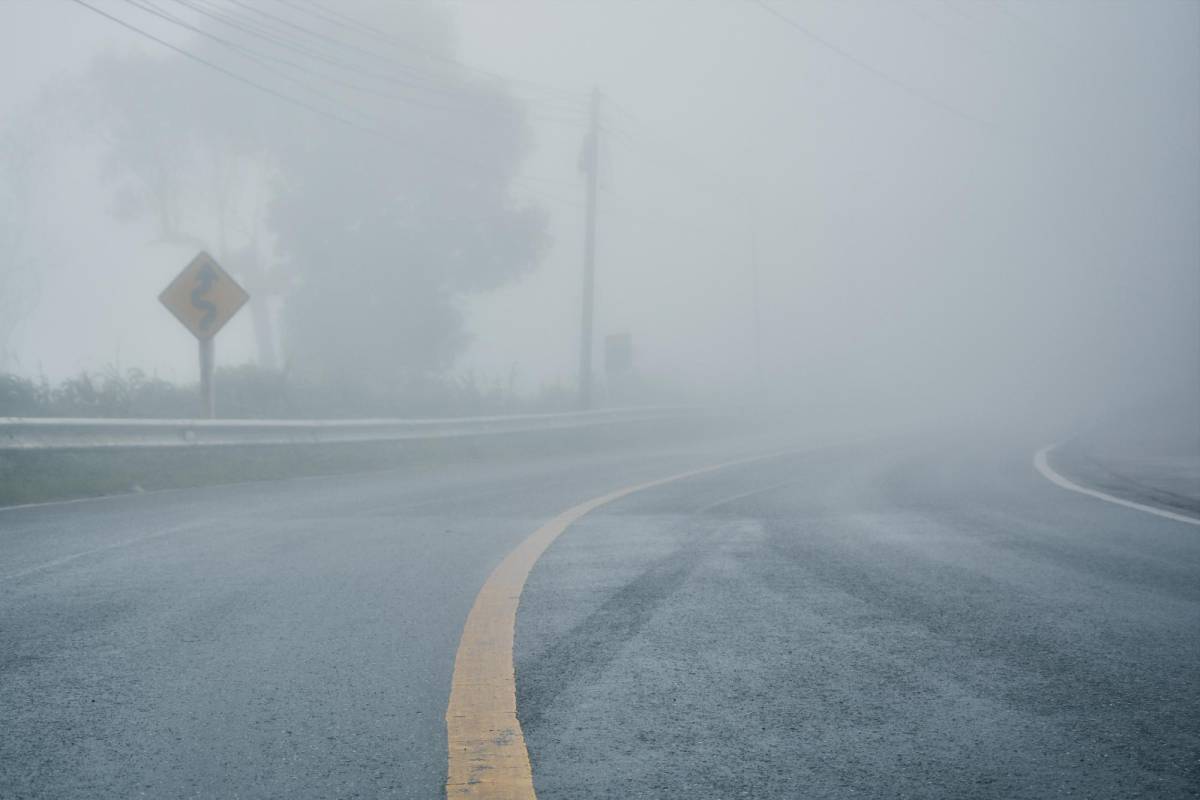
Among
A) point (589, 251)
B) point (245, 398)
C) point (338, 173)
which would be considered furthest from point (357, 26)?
point (245, 398)

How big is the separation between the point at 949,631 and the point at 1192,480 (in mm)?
9224

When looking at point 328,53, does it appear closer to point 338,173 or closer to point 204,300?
point 338,173

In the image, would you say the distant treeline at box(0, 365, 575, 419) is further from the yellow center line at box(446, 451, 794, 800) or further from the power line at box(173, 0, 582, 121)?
the yellow center line at box(446, 451, 794, 800)

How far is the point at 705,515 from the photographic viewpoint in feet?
27.5

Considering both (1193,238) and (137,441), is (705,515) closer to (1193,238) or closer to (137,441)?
(137,441)

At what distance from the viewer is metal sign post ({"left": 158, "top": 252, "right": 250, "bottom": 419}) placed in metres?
13.8

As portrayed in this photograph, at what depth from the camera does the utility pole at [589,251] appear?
2611 cm

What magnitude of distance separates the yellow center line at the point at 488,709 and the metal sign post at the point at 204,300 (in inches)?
380

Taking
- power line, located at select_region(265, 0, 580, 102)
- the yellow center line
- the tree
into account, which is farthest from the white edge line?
power line, located at select_region(265, 0, 580, 102)

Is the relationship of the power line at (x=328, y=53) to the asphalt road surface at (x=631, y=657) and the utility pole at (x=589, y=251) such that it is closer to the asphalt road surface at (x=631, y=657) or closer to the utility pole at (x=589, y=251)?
the utility pole at (x=589, y=251)

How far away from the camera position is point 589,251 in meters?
27.5

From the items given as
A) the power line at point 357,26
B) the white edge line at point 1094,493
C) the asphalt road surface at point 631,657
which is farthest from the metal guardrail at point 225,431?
the power line at point 357,26

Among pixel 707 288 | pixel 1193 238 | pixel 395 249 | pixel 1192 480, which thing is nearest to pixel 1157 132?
pixel 1193 238

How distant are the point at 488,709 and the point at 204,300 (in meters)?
12.0
